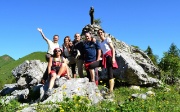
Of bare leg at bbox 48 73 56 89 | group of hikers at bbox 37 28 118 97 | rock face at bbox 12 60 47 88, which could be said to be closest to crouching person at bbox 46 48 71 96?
group of hikers at bbox 37 28 118 97

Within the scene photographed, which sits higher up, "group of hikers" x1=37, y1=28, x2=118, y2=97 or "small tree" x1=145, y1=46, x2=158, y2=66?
"small tree" x1=145, y1=46, x2=158, y2=66

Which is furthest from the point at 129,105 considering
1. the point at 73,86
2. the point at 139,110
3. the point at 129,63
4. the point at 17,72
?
the point at 17,72

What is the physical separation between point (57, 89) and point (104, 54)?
325 cm

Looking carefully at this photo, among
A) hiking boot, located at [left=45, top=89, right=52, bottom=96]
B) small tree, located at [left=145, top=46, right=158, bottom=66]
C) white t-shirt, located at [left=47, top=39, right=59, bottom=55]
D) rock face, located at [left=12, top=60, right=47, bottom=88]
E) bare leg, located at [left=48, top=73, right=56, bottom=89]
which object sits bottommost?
hiking boot, located at [left=45, top=89, right=52, bottom=96]

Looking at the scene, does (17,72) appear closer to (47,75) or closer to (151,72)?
(47,75)

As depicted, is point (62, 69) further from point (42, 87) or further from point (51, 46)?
point (51, 46)

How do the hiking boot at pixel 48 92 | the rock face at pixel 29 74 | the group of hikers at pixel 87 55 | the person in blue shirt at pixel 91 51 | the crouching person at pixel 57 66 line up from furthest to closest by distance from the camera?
1. the rock face at pixel 29 74
2. the person in blue shirt at pixel 91 51
3. the group of hikers at pixel 87 55
4. the crouching person at pixel 57 66
5. the hiking boot at pixel 48 92

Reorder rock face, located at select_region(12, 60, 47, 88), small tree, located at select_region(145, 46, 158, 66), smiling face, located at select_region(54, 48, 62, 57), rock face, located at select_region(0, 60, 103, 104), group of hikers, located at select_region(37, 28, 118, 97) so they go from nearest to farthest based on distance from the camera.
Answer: rock face, located at select_region(0, 60, 103, 104) < smiling face, located at select_region(54, 48, 62, 57) < group of hikers, located at select_region(37, 28, 118, 97) < rock face, located at select_region(12, 60, 47, 88) < small tree, located at select_region(145, 46, 158, 66)

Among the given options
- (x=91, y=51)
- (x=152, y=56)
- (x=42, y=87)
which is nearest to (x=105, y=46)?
(x=91, y=51)

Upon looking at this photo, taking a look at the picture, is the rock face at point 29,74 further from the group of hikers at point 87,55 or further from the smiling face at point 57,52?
the smiling face at point 57,52

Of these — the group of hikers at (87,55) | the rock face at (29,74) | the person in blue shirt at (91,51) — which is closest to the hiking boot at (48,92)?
the group of hikers at (87,55)

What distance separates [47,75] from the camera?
14891mm

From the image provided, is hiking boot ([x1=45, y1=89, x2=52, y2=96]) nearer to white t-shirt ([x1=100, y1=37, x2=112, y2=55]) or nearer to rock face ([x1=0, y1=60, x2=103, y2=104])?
rock face ([x1=0, y1=60, x2=103, y2=104])

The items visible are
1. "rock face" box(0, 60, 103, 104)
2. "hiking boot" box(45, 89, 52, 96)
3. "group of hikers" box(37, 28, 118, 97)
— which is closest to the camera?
"rock face" box(0, 60, 103, 104)
